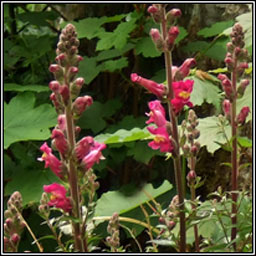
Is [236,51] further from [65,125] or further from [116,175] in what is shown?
[116,175]

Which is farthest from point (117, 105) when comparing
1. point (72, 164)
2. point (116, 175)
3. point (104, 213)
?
point (72, 164)

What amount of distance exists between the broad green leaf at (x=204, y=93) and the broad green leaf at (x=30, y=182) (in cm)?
62

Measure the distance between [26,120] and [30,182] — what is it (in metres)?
0.23

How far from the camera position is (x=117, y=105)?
242cm

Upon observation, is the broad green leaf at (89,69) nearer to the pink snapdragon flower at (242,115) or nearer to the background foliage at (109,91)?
the background foliage at (109,91)

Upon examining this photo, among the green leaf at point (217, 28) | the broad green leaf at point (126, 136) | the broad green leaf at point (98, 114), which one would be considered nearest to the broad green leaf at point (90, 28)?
the broad green leaf at point (98, 114)

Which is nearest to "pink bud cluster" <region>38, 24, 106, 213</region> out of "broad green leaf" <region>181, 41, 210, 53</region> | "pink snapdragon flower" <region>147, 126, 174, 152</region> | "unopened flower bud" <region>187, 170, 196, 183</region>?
"pink snapdragon flower" <region>147, 126, 174, 152</region>

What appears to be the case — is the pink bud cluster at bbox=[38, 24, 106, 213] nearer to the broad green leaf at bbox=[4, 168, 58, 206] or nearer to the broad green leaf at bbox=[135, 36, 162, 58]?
the broad green leaf at bbox=[4, 168, 58, 206]

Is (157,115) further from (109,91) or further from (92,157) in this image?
(109,91)

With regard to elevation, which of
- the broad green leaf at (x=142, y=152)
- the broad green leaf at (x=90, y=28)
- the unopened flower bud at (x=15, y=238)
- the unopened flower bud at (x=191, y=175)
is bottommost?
the broad green leaf at (x=142, y=152)

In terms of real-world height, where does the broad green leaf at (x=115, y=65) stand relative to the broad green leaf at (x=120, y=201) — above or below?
above

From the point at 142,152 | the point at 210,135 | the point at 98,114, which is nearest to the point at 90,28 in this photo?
the point at 98,114

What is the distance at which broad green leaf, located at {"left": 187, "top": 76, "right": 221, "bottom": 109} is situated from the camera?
161 centimetres

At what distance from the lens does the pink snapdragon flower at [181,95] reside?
0.85m
